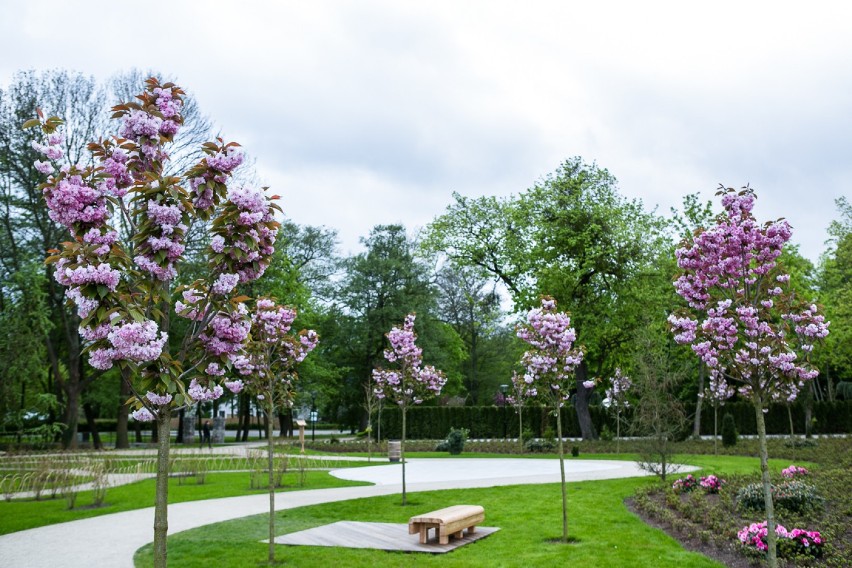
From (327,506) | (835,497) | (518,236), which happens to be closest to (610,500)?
(835,497)

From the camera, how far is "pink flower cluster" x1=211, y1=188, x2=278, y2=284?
16.0 feet

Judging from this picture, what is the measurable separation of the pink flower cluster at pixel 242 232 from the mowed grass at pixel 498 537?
5508mm

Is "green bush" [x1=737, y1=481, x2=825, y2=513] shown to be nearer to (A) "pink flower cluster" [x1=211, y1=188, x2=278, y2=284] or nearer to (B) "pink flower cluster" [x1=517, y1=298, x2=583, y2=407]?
(B) "pink flower cluster" [x1=517, y1=298, x2=583, y2=407]

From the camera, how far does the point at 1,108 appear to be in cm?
2588

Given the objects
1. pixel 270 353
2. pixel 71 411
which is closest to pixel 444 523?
pixel 270 353

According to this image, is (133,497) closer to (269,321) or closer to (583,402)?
(269,321)

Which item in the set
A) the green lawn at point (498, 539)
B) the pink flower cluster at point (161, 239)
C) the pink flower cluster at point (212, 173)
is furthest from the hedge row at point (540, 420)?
the pink flower cluster at point (161, 239)

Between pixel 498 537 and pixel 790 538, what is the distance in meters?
4.21

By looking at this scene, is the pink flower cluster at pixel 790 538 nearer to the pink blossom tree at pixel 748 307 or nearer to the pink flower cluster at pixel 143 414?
the pink blossom tree at pixel 748 307

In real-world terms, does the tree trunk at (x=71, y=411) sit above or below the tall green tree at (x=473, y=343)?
below

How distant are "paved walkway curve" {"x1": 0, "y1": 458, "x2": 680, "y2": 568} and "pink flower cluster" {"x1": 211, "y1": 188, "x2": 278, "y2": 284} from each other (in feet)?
20.1

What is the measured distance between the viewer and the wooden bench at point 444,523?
9734mm

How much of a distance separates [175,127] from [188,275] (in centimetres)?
2401

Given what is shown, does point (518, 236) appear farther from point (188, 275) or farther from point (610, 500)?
point (610, 500)
